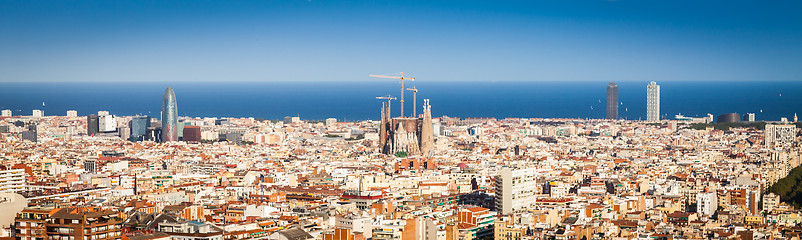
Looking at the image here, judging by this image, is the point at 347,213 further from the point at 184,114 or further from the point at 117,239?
the point at 184,114

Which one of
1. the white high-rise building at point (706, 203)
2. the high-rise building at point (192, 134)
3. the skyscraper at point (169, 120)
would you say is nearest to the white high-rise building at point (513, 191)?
the white high-rise building at point (706, 203)

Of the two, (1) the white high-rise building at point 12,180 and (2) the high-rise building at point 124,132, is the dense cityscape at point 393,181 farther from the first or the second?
(2) the high-rise building at point 124,132

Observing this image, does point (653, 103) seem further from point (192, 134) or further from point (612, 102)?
point (192, 134)

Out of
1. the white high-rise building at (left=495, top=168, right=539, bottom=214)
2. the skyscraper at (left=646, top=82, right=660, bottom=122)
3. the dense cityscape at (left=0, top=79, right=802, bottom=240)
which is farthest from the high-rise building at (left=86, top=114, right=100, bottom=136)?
the white high-rise building at (left=495, top=168, right=539, bottom=214)

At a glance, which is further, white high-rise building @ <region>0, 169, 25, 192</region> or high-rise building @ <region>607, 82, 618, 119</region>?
high-rise building @ <region>607, 82, 618, 119</region>

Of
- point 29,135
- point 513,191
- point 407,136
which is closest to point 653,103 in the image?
point 407,136

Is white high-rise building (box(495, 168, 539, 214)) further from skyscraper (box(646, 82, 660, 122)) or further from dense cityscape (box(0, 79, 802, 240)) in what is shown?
skyscraper (box(646, 82, 660, 122))
